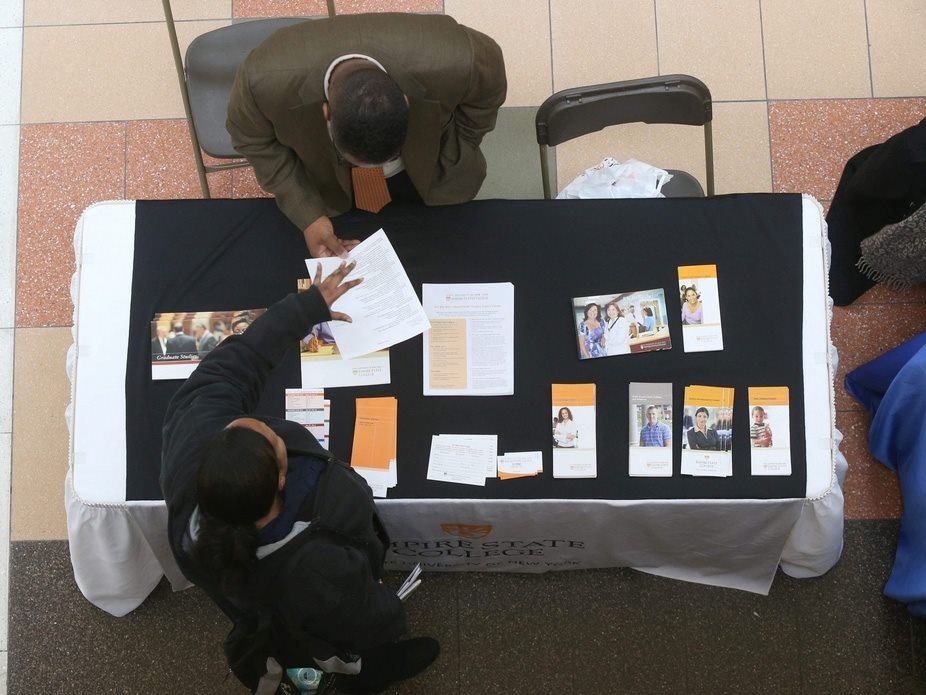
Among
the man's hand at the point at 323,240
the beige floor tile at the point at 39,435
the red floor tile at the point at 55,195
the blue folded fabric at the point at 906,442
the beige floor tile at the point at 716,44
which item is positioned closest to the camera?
the man's hand at the point at 323,240

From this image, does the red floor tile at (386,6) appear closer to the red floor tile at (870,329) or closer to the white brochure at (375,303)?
the white brochure at (375,303)

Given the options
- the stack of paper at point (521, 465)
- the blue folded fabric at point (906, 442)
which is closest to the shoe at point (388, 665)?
the stack of paper at point (521, 465)

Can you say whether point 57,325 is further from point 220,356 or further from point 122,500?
point 220,356

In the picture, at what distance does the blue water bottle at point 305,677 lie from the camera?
2082 mm

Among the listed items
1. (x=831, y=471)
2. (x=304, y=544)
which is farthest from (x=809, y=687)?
(x=304, y=544)

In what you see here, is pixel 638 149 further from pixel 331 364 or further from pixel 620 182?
pixel 331 364

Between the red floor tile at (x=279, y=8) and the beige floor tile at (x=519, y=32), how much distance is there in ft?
1.61

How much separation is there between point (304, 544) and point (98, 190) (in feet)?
6.37

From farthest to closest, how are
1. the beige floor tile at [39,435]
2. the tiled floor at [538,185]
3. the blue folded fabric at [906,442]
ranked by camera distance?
the beige floor tile at [39,435], the tiled floor at [538,185], the blue folded fabric at [906,442]

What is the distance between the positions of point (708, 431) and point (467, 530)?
0.66 m

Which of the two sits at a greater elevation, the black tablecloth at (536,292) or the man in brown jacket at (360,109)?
the man in brown jacket at (360,109)

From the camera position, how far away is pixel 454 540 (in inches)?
86.0

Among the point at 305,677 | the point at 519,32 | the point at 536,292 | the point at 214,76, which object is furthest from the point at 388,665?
the point at 519,32

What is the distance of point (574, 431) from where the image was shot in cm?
195
